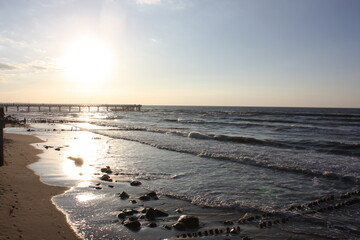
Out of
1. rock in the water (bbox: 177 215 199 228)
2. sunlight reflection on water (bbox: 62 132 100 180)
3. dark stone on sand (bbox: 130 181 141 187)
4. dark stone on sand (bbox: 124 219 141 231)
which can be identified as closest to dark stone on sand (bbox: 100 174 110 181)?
sunlight reflection on water (bbox: 62 132 100 180)

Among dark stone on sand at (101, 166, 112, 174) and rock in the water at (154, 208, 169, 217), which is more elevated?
rock in the water at (154, 208, 169, 217)

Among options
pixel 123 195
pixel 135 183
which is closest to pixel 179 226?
pixel 123 195

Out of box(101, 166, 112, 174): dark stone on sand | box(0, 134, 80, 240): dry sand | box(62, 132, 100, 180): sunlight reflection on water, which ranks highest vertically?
box(0, 134, 80, 240): dry sand

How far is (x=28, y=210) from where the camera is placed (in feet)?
22.4

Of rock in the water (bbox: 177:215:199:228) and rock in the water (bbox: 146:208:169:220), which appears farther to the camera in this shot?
rock in the water (bbox: 146:208:169:220)

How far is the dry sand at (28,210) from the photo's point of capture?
18.2ft

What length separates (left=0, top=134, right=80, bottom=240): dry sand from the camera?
556 centimetres

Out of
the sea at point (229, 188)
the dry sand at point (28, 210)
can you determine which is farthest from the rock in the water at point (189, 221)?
the dry sand at point (28, 210)

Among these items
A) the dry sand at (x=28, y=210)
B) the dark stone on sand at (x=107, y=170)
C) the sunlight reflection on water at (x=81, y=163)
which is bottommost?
the sunlight reflection on water at (x=81, y=163)

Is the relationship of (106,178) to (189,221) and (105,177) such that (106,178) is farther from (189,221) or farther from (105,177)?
(189,221)

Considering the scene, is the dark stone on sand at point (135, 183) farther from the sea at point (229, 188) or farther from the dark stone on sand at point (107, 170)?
the dark stone on sand at point (107, 170)

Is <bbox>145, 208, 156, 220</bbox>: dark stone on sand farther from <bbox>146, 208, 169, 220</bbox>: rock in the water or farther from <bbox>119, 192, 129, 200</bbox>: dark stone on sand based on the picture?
<bbox>119, 192, 129, 200</bbox>: dark stone on sand

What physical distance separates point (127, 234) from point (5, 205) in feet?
12.1

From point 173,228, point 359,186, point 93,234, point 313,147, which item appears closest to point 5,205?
point 93,234
